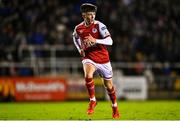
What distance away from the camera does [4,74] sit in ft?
80.2

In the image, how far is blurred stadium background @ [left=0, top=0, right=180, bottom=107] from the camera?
24391mm

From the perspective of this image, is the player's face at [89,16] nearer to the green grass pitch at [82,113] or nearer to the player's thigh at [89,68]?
the player's thigh at [89,68]

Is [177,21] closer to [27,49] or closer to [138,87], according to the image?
[138,87]

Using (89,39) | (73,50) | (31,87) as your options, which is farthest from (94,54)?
(73,50)

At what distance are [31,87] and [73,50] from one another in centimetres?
265

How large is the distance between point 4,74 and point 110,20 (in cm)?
623

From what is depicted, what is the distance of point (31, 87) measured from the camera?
2450 cm

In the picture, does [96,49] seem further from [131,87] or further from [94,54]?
[131,87]

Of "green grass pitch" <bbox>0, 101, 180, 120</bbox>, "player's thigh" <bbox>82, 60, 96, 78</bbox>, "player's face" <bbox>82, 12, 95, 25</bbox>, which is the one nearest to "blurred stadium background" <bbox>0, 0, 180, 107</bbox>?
"green grass pitch" <bbox>0, 101, 180, 120</bbox>

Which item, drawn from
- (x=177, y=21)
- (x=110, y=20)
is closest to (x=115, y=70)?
(x=110, y=20)

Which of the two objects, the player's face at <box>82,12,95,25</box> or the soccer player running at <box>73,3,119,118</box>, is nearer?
the player's face at <box>82,12,95,25</box>

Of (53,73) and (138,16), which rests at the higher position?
(138,16)

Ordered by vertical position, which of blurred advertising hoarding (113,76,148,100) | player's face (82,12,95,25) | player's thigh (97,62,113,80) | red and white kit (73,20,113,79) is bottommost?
blurred advertising hoarding (113,76,148,100)

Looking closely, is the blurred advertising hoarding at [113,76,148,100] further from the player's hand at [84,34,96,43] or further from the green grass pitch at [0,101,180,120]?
the player's hand at [84,34,96,43]
